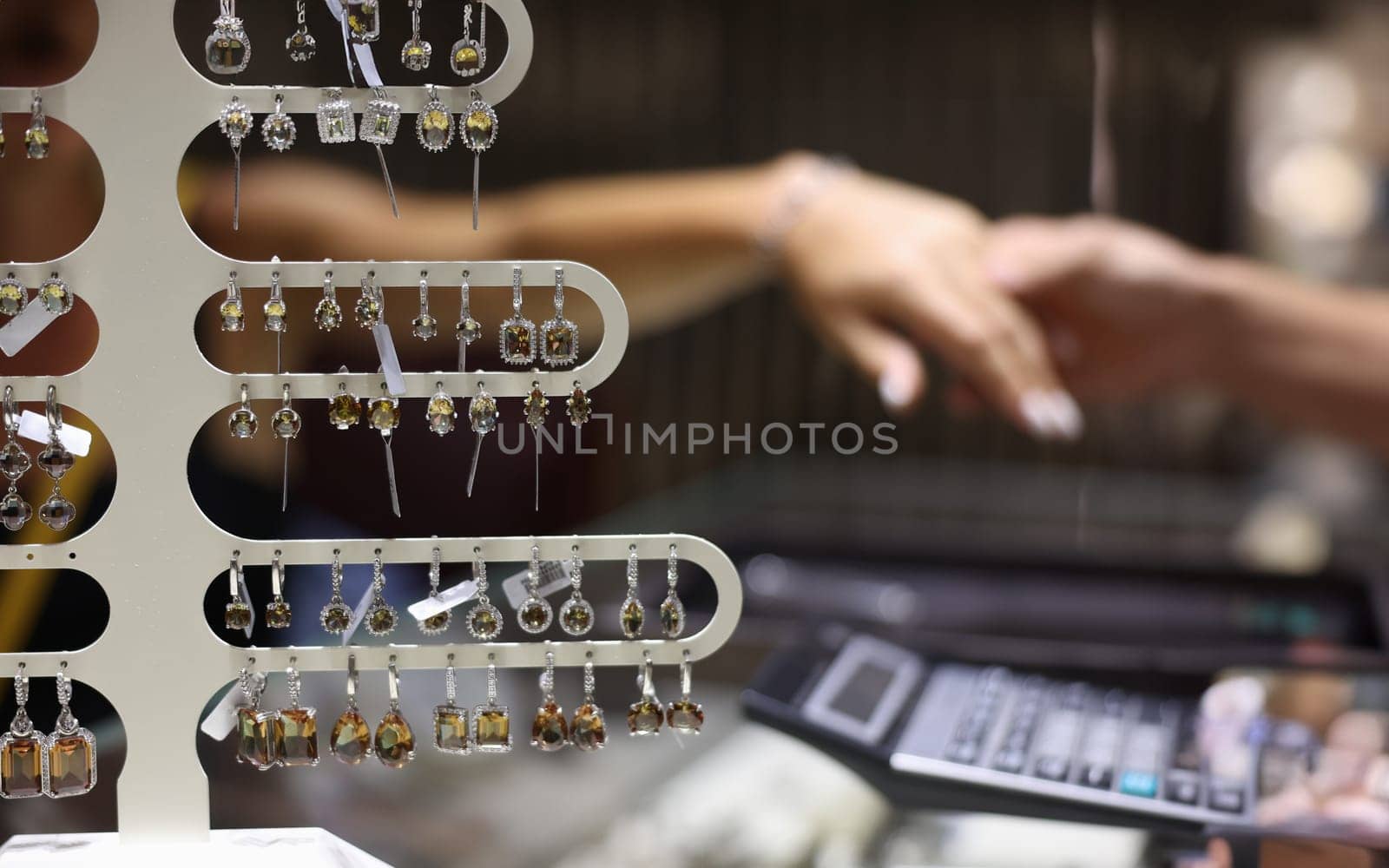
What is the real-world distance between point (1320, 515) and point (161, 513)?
3.23ft

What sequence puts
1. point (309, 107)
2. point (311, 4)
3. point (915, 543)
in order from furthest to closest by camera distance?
point (915, 543)
point (311, 4)
point (309, 107)

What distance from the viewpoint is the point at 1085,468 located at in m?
1.09

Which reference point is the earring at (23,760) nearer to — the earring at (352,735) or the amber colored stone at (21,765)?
the amber colored stone at (21,765)

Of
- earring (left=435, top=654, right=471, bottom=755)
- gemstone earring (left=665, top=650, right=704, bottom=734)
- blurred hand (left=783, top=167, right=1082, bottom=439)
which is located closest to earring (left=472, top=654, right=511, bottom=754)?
earring (left=435, top=654, right=471, bottom=755)

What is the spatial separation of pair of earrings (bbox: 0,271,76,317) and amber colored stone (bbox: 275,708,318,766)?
298 mm

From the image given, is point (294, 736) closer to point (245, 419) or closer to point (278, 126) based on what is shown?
point (245, 419)

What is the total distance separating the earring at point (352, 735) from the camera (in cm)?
79

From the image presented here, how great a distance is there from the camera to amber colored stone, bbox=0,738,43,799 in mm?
771

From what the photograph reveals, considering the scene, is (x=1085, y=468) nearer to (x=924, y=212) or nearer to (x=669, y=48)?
(x=924, y=212)

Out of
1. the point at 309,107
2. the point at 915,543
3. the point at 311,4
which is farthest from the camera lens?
the point at 915,543

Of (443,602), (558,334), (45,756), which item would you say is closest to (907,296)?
(558,334)

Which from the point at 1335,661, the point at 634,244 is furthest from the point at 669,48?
the point at 1335,661

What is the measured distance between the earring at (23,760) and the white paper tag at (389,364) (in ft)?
1.03

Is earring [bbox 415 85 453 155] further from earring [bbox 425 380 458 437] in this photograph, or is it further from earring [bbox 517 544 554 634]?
earring [bbox 517 544 554 634]
